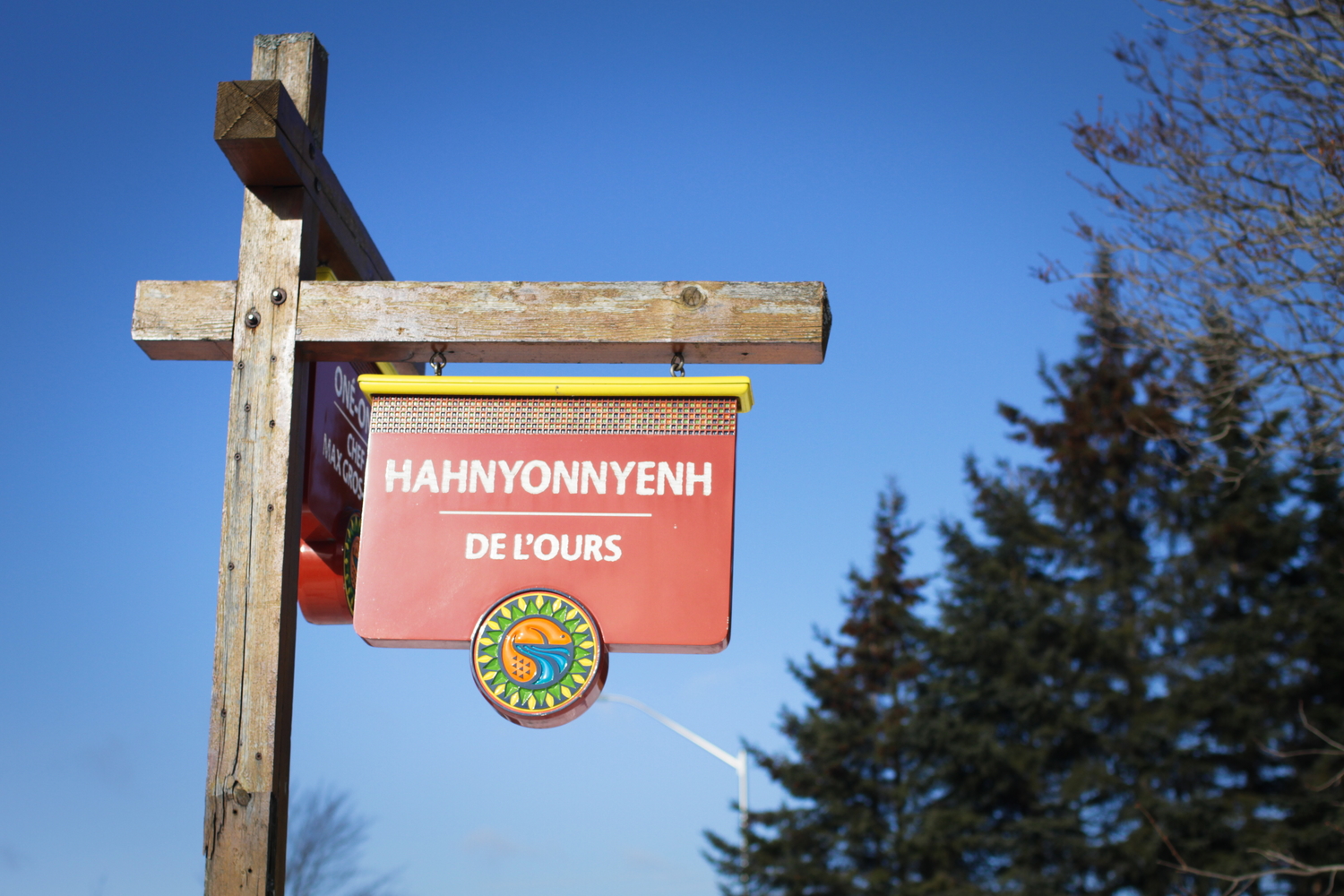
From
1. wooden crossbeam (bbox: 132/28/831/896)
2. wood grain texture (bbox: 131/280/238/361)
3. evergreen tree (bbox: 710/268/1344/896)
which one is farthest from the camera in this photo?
evergreen tree (bbox: 710/268/1344/896)

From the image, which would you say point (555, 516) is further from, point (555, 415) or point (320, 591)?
point (320, 591)

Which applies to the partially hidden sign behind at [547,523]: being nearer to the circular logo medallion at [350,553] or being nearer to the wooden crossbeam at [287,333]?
the wooden crossbeam at [287,333]

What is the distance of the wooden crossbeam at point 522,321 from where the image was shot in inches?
155

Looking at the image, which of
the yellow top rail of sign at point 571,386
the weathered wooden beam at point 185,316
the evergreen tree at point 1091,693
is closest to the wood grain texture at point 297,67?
the weathered wooden beam at point 185,316

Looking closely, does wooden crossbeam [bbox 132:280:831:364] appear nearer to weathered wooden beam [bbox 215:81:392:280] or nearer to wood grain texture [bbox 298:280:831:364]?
wood grain texture [bbox 298:280:831:364]

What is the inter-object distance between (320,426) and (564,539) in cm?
117

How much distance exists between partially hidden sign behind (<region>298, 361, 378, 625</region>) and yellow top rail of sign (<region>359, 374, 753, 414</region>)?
0.57 m

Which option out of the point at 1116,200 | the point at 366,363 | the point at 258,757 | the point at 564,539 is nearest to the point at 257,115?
the point at 366,363

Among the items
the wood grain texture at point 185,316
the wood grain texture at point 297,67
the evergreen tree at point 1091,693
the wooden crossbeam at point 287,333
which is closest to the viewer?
the wooden crossbeam at point 287,333

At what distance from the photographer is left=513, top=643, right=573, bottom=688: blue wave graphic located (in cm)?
364

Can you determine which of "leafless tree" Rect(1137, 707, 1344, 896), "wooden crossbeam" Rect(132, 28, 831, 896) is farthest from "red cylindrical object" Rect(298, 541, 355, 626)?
"leafless tree" Rect(1137, 707, 1344, 896)


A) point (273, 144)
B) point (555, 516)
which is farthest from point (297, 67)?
point (555, 516)

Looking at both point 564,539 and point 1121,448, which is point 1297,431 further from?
point 1121,448

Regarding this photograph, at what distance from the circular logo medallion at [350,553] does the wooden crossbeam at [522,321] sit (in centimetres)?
89
